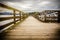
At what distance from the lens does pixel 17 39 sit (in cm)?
129

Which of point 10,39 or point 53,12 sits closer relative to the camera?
point 10,39

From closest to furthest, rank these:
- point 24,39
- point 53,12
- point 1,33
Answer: point 24,39, point 1,33, point 53,12

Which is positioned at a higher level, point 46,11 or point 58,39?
point 46,11

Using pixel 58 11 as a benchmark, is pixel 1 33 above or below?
below

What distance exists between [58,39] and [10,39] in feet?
1.77

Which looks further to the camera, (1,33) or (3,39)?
(1,33)

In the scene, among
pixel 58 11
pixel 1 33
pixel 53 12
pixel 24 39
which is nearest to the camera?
pixel 24 39

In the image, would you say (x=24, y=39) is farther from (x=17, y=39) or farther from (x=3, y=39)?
(x=3, y=39)

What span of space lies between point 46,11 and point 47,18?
259mm

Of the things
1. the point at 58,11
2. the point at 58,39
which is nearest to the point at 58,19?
the point at 58,11

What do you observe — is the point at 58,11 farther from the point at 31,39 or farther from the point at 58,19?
the point at 31,39

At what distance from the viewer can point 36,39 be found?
130cm

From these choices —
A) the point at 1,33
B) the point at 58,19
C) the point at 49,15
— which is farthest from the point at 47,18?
the point at 1,33

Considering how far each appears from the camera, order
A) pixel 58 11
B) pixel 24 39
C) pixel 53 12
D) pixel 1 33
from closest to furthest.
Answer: pixel 24 39 → pixel 1 33 → pixel 58 11 → pixel 53 12
